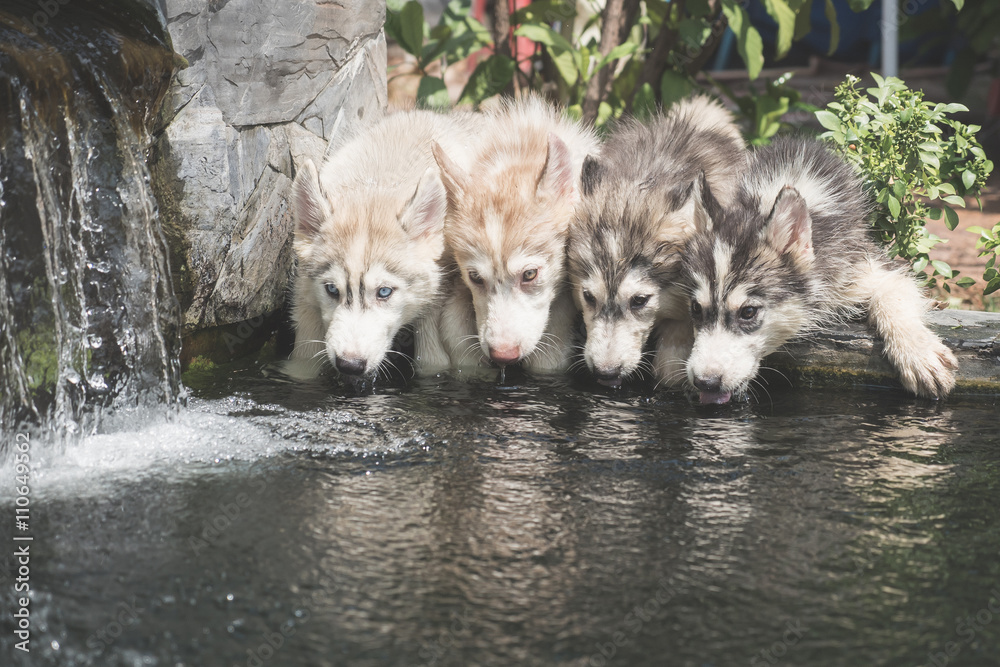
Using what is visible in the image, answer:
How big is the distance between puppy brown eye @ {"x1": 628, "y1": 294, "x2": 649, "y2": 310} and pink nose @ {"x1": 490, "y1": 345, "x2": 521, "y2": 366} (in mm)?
669

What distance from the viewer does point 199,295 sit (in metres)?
5.52

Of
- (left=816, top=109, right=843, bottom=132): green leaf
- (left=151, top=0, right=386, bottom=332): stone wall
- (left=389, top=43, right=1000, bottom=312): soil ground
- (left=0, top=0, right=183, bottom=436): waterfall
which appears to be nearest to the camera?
(left=0, top=0, right=183, bottom=436): waterfall

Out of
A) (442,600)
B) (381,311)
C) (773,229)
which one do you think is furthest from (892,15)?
(442,600)

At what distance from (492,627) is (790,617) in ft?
3.00

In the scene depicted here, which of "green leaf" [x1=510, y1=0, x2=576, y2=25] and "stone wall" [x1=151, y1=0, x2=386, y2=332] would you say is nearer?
"stone wall" [x1=151, y1=0, x2=386, y2=332]

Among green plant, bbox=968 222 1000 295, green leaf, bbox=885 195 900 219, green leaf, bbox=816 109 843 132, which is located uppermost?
green leaf, bbox=816 109 843 132

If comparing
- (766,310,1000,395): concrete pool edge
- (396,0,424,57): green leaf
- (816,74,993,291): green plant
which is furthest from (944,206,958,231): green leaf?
(396,0,424,57): green leaf

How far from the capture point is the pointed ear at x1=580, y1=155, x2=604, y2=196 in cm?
550

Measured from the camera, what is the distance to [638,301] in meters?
5.25

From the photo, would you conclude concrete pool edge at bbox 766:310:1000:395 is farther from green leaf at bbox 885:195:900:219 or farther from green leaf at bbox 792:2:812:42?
green leaf at bbox 792:2:812:42

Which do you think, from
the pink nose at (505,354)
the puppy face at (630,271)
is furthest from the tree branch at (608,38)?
the pink nose at (505,354)

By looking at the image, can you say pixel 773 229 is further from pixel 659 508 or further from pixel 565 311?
pixel 659 508

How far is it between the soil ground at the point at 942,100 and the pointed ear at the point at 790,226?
1.51 meters

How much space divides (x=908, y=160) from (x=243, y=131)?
403 centimetres
